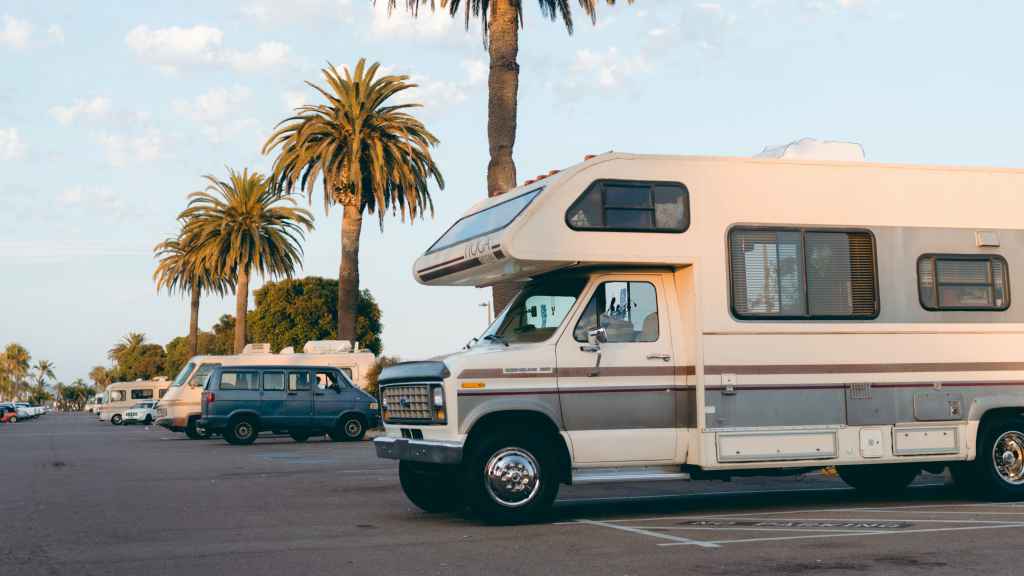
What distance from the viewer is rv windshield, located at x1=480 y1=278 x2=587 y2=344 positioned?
11383 mm

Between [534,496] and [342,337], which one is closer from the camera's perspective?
Answer: [534,496]

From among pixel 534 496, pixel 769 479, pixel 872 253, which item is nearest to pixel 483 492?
pixel 534 496

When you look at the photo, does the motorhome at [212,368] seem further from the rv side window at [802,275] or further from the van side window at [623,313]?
the rv side window at [802,275]

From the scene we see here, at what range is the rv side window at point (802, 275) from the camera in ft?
38.4

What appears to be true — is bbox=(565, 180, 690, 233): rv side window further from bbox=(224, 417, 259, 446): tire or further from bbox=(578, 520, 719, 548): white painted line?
bbox=(224, 417, 259, 446): tire

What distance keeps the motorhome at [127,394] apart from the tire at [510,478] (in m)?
57.8

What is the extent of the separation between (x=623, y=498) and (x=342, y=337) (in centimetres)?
2549

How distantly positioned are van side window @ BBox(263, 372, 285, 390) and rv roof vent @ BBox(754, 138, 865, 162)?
18929 mm

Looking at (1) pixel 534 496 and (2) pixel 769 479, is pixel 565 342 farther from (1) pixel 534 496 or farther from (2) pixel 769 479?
(2) pixel 769 479

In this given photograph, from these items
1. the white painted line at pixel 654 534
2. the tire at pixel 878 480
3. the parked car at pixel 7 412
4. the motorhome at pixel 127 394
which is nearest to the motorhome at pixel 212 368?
the tire at pixel 878 480

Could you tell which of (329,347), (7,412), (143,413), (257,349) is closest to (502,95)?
(329,347)

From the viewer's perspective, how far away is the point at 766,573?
808cm

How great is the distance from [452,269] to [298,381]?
59.0 feet

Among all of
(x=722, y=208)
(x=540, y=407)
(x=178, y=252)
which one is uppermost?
(x=178, y=252)
